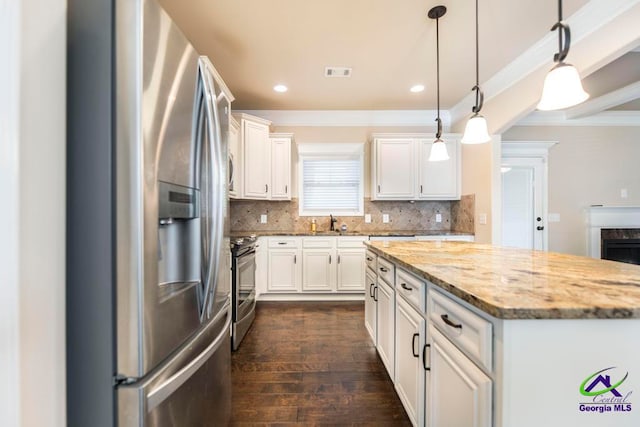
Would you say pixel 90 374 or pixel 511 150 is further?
pixel 511 150

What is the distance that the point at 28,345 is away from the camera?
0.60 m

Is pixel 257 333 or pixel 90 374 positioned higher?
pixel 90 374

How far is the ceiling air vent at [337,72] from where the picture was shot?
2.80 metres

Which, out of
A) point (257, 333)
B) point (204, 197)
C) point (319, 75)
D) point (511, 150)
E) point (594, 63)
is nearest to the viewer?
point (204, 197)

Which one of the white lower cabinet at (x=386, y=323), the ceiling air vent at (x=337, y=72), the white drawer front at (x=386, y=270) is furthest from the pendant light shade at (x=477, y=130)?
the ceiling air vent at (x=337, y=72)

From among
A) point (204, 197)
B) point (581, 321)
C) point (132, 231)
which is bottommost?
point (581, 321)

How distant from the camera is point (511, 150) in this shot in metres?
4.09

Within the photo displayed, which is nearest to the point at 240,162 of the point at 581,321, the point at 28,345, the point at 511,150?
the point at 28,345

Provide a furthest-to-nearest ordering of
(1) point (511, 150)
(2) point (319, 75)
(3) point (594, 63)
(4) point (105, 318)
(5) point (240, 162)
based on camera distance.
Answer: (1) point (511, 150), (5) point (240, 162), (2) point (319, 75), (3) point (594, 63), (4) point (105, 318)

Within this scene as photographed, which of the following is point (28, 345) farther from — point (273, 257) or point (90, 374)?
point (273, 257)

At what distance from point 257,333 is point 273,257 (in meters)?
1.09

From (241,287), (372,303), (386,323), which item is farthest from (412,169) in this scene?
(241,287)

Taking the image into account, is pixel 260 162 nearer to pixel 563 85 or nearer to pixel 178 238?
pixel 178 238

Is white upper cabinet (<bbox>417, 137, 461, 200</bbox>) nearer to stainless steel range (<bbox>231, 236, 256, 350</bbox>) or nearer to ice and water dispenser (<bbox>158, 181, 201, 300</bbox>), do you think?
stainless steel range (<bbox>231, 236, 256, 350</bbox>)
